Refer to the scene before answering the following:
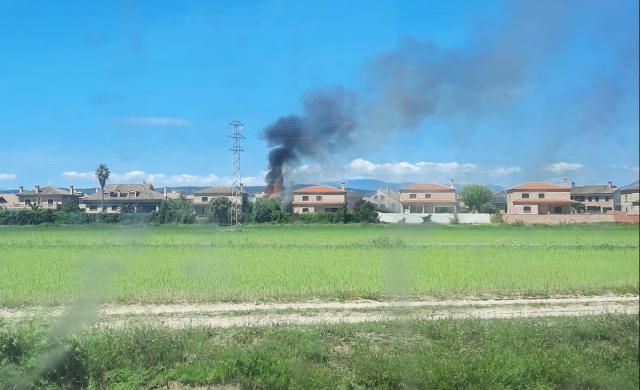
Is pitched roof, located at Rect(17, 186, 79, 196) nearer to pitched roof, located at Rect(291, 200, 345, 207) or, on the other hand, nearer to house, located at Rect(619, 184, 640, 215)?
pitched roof, located at Rect(291, 200, 345, 207)

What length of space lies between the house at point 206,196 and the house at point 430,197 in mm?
2024

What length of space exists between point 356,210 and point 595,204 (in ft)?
12.0

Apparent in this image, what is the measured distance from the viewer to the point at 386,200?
705 cm

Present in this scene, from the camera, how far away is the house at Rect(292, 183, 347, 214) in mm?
7389

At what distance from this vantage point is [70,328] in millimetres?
6809

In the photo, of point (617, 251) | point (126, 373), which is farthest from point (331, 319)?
point (617, 251)

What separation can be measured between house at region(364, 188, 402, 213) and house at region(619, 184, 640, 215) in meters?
3.52

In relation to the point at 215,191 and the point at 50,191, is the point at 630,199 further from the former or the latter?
the point at 50,191

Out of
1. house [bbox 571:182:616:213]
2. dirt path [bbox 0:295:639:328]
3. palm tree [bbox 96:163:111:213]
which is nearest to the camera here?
A: palm tree [bbox 96:163:111:213]

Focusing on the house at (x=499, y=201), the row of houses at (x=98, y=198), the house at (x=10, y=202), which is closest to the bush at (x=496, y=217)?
the house at (x=499, y=201)

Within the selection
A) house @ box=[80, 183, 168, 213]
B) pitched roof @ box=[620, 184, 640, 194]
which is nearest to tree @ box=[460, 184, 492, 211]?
pitched roof @ box=[620, 184, 640, 194]

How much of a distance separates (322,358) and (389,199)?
2563 millimetres

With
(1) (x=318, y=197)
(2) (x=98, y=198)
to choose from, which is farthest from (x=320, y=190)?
(2) (x=98, y=198)

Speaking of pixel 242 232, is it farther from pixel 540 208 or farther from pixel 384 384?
pixel 540 208
